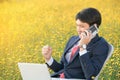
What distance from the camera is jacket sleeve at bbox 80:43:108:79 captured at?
10.6ft

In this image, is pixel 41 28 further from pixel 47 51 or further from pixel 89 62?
pixel 89 62

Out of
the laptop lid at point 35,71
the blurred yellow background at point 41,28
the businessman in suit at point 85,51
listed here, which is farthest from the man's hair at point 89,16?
the blurred yellow background at point 41,28

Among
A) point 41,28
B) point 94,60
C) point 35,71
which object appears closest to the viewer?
point 35,71

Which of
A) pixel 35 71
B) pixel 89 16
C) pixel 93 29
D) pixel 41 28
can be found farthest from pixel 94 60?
pixel 41 28

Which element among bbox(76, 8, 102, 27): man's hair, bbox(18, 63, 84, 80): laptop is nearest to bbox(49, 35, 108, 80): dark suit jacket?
bbox(76, 8, 102, 27): man's hair

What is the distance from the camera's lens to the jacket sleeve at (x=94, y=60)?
10.6 ft

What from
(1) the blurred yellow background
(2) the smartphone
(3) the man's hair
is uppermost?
(3) the man's hair

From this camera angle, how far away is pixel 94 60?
3.28 m

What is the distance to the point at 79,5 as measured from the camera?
5.08m

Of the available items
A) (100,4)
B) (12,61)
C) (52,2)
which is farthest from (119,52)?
(12,61)

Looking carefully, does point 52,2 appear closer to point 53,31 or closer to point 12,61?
point 53,31

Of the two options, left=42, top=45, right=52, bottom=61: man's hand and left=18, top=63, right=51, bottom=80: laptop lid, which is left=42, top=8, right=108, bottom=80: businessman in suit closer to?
left=42, top=45, right=52, bottom=61: man's hand

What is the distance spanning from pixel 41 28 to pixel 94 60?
2.09m

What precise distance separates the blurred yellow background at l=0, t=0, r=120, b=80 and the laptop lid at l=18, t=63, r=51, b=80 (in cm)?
189
